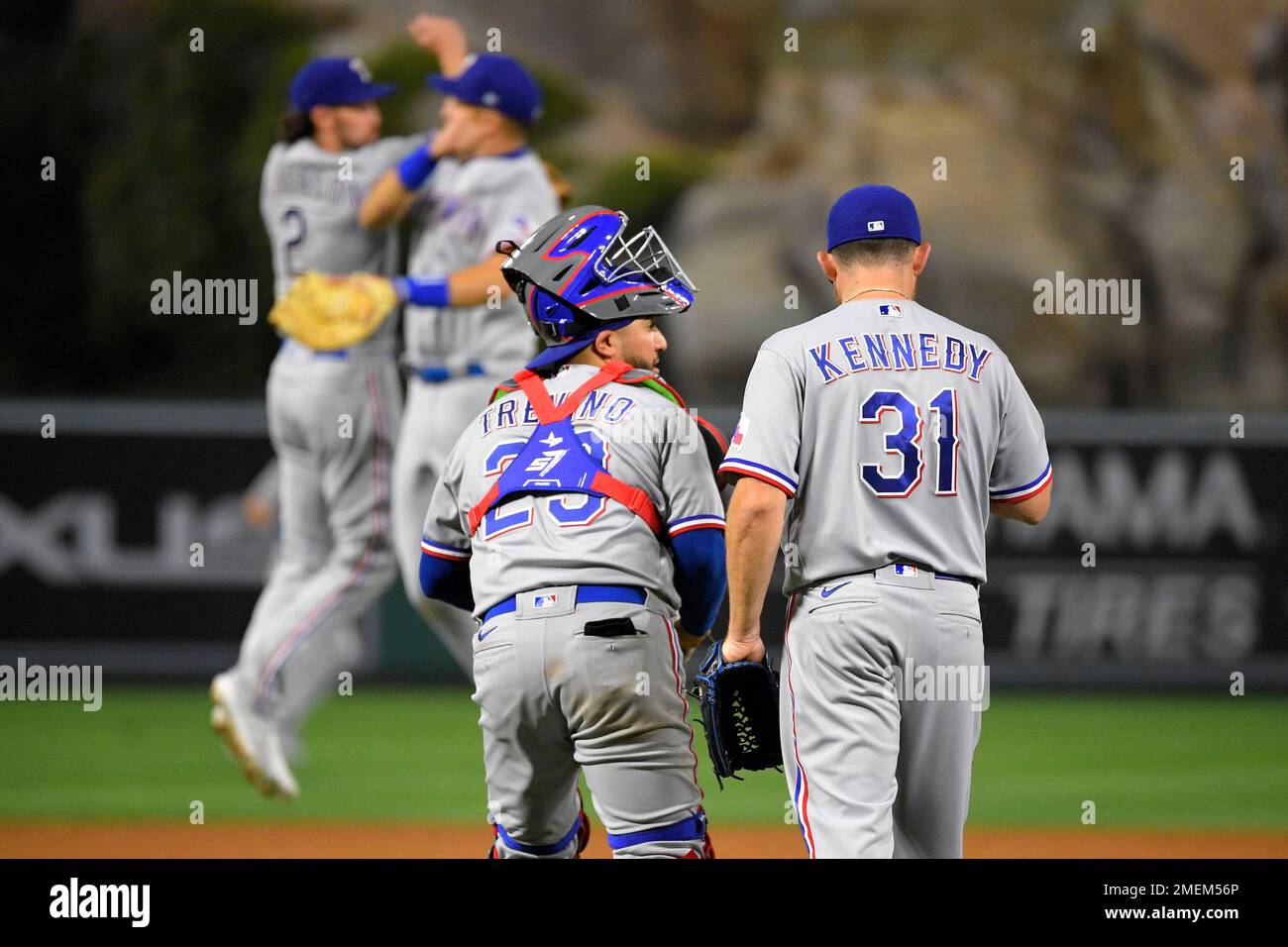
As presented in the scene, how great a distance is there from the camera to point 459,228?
7.44 meters

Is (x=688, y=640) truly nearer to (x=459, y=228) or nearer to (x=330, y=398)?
(x=459, y=228)

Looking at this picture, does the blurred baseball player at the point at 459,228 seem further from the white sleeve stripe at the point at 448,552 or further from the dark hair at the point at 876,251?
the dark hair at the point at 876,251

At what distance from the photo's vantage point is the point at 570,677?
13.4 feet

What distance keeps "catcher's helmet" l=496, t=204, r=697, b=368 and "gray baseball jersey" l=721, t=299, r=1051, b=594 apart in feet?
1.16

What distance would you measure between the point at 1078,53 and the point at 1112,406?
433 cm

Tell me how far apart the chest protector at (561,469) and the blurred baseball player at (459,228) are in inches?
116

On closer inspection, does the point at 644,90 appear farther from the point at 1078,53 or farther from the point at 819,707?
the point at 819,707

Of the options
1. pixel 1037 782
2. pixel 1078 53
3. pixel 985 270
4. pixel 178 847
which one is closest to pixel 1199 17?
pixel 1078 53

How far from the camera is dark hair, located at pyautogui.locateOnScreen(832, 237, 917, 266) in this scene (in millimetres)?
4434

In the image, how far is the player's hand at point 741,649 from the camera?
4262 mm

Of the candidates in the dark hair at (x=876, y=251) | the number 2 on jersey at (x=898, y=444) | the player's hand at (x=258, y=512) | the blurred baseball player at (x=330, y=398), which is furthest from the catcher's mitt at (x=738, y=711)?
the player's hand at (x=258, y=512)

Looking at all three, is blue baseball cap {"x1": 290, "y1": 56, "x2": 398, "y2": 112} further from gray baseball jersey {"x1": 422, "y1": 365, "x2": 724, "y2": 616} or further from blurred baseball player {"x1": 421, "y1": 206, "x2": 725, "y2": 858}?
gray baseball jersey {"x1": 422, "y1": 365, "x2": 724, "y2": 616}
